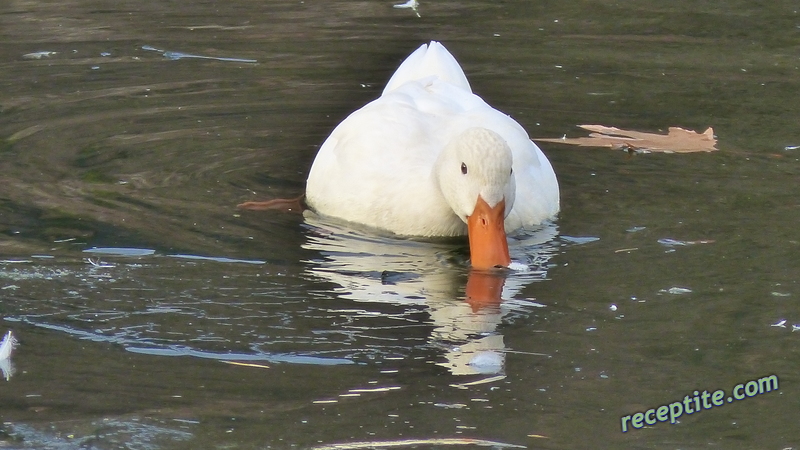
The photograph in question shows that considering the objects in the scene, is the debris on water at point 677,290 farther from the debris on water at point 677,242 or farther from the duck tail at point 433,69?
the duck tail at point 433,69

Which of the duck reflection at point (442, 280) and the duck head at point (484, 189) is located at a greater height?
the duck head at point (484, 189)

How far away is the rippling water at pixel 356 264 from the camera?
4758 millimetres

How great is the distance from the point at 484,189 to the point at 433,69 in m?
2.22

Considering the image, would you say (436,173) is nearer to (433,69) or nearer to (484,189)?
(484,189)

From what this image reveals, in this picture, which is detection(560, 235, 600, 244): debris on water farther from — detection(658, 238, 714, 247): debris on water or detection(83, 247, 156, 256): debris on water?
detection(83, 247, 156, 256): debris on water

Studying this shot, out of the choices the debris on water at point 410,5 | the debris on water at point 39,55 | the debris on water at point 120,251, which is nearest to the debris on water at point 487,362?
the debris on water at point 120,251

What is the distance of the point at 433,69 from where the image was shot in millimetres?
8500

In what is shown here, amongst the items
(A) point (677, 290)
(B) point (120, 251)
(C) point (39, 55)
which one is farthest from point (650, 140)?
(C) point (39, 55)

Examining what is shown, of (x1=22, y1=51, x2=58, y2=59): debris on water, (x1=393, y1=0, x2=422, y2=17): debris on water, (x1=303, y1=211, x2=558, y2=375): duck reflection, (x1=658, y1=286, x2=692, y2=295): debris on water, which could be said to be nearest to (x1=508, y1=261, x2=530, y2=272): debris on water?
(x1=303, y1=211, x2=558, y2=375): duck reflection

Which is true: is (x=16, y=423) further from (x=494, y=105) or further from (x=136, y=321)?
(x=494, y=105)

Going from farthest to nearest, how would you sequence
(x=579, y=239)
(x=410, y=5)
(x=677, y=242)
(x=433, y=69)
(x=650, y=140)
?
(x=410, y=5), (x=650, y=140), (x=433, y=69), (x=579, y=239), (x=677, y=242)

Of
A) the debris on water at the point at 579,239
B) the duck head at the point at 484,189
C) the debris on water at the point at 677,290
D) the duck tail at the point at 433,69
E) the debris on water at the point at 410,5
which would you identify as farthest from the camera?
the debris on water at the point at 410,5

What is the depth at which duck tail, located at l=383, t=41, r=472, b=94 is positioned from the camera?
8.47 m

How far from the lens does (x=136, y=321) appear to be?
5.62 m
